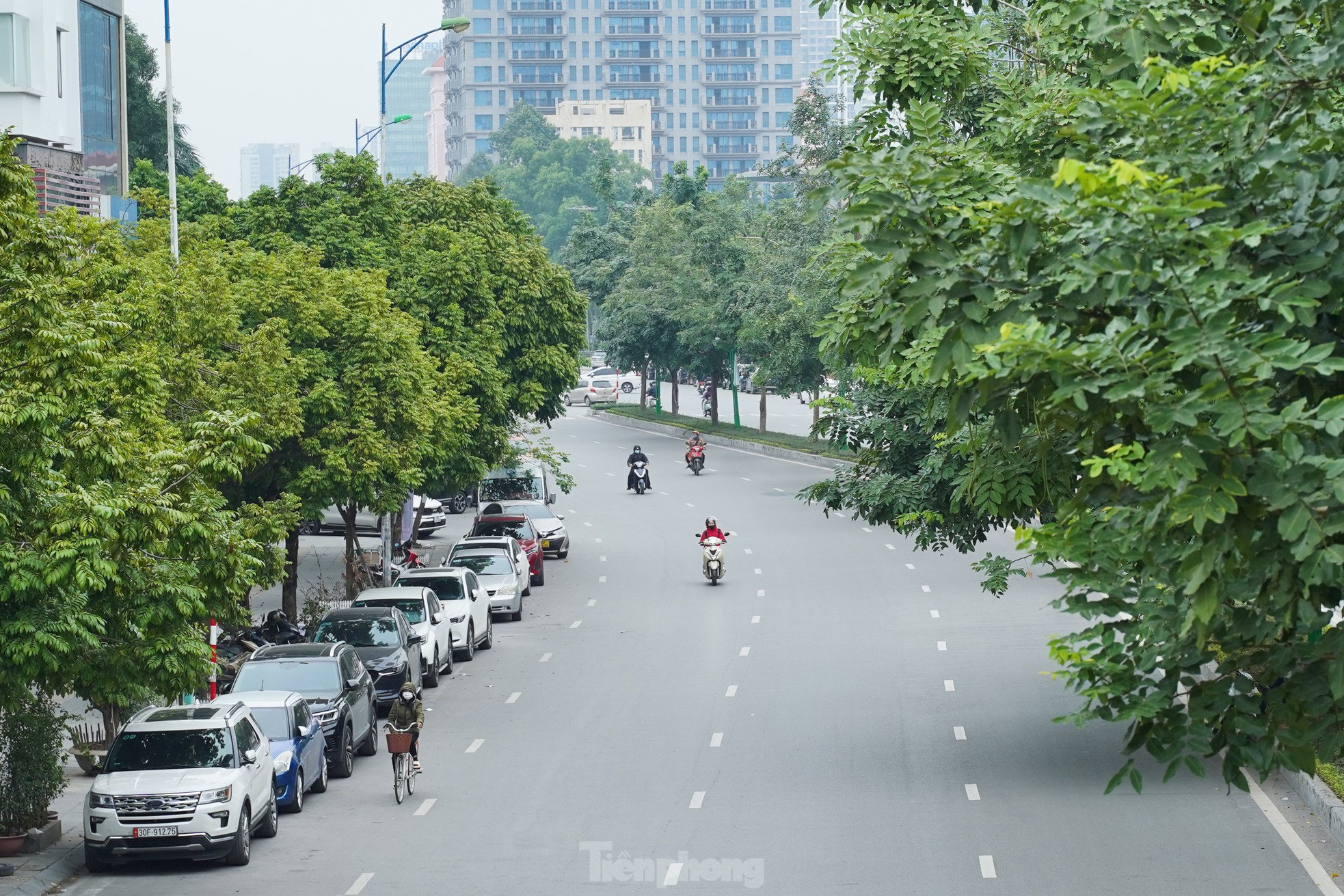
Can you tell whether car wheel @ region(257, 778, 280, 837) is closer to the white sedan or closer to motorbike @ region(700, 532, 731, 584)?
the white sedan

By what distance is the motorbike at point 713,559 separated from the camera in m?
37.7

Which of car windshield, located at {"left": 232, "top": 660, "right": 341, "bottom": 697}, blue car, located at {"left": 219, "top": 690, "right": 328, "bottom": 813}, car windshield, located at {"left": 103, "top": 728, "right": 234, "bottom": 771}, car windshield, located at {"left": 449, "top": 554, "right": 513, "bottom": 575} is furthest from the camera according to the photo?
car windshield, located at {"left": 449, "top": 554, "right": 513, "bottom": 575}

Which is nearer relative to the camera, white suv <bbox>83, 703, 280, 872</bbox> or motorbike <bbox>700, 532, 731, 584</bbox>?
white suv <bbox>83, 703, 280, 872</bbox>

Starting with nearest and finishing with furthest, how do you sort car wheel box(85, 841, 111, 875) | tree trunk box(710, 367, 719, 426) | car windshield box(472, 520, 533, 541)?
1. car wheel box(85, 841, 111, 875)
2. car windshield box(472, 520, 533, 541)
3. tree trunk box(710, 367, 719, 426)

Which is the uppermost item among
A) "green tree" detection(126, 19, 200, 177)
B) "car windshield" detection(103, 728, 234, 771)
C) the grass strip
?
"green tree" detection(126, 19, 200, 177)

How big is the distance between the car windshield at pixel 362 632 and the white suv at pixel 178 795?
7548 mm

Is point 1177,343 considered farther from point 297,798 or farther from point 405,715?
point 297,798

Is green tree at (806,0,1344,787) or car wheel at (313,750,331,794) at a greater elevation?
green tree at (806,0,1344,787)

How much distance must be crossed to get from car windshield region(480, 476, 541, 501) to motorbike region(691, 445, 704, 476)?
529 inches

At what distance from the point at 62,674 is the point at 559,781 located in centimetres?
740

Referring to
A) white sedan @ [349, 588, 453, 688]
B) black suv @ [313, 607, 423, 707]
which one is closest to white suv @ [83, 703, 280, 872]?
black suv @ [313, 607, 423, 707]

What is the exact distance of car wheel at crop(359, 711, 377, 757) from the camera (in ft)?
74.5

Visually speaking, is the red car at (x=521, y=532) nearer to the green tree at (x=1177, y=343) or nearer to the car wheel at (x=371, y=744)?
the car wheel at (x=371, y=744)

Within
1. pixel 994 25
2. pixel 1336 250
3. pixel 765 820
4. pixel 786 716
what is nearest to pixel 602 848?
pixel 765 820
